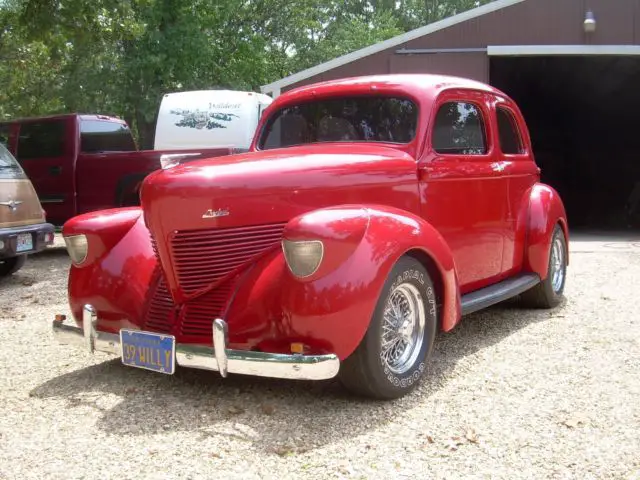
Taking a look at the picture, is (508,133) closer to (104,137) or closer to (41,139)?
(104,137)

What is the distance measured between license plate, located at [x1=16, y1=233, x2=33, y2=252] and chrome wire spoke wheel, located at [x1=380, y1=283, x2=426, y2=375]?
5349mm

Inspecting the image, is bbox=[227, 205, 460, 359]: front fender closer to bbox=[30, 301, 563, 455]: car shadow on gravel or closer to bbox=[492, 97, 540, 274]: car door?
bbox=[30, 301, 563, 455]: car shadow on gravel

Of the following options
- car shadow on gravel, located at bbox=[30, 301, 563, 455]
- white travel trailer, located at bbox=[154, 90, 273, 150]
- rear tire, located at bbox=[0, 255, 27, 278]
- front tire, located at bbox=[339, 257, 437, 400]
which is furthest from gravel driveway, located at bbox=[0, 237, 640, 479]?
white travel trailer, located at bbox=[154, 90, 273, 150]


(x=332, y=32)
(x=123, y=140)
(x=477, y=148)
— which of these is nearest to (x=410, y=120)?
(x=477, y=148)

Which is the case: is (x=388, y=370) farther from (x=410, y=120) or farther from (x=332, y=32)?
(x=332, y=32)

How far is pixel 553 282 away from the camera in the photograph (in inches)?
238

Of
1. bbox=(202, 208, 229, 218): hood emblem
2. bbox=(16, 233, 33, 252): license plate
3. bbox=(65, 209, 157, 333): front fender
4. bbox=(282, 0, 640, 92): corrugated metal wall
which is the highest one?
bbox=(282, 0, 640, 92): corrugated metal wall

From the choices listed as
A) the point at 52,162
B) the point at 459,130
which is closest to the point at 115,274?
the point at 459,130

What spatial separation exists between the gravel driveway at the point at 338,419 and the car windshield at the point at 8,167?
10.8 feet

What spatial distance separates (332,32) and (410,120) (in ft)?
114

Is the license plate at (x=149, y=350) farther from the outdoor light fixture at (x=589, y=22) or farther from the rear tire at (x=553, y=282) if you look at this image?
the outdoor light fixture at (x=589, y=22)

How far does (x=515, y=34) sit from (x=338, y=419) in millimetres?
11364

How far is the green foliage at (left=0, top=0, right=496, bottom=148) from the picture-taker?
17797 mm

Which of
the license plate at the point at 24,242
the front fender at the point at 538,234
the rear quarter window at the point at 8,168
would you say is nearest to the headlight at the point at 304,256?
the front fender at the point at 538,234
